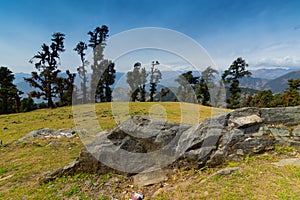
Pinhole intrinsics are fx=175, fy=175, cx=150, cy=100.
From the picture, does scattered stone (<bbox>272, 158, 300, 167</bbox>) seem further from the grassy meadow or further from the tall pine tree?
the tall pine tree

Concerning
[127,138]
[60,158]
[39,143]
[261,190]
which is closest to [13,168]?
[60,158]

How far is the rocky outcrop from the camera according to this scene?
17.4 feet

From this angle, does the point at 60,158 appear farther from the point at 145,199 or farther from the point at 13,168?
the point at 145,199

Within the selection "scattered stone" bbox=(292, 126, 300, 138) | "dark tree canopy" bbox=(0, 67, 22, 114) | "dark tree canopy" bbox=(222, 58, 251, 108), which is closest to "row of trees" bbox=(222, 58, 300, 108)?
"dark tree canopy" bbox=(222, 58, 251, 108)

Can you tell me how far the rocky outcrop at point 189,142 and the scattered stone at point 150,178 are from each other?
0.19m

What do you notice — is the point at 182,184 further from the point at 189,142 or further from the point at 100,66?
the point at 100,66

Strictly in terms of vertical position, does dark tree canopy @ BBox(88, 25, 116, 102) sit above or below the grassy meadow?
above

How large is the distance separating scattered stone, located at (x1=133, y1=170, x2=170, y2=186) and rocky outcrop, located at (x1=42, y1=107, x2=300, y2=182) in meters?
0.19

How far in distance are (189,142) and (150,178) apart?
160cm

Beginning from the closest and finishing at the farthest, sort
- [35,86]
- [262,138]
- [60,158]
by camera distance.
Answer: [262,138] → [60,158] → [35,86]

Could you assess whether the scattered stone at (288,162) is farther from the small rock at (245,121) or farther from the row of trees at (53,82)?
the row of trees at (53,82)

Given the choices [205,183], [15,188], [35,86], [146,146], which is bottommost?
[15,188]

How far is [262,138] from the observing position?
5.43 meters

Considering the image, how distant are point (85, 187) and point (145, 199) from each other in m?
1.90
